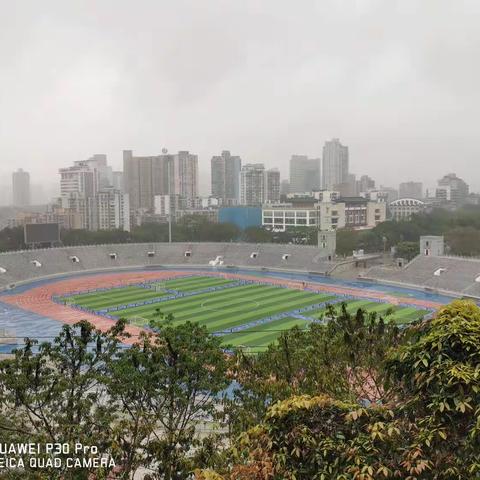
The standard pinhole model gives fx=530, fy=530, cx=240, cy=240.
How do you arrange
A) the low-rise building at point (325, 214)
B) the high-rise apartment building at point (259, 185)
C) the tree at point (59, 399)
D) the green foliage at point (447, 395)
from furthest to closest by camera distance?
the high-rise apartment building at point (259, 185) → the low-rise building at point (325, 214) → the tree at point (59, 399) → the green foliage at point (447, 395)

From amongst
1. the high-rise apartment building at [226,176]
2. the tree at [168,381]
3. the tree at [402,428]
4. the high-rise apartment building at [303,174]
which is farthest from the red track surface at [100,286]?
the high-rise apartment building at [303,174]

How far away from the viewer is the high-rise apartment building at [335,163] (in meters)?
165

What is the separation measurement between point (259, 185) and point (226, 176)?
55.5 feet

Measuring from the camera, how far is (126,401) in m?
9.03

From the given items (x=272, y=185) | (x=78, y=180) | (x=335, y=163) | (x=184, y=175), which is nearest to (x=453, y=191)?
(x=335, y=163)

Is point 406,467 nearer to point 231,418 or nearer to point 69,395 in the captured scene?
point 231,418

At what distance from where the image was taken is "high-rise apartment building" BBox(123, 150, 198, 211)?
11931 cm

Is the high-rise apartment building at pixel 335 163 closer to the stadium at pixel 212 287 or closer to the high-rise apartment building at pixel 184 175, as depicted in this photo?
the high-rise apartment building at pixel 184 175

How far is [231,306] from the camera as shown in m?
33.7

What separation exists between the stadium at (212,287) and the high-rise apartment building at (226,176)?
272 feet

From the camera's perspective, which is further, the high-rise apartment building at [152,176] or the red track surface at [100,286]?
the high-rise apartment building at [152,176]

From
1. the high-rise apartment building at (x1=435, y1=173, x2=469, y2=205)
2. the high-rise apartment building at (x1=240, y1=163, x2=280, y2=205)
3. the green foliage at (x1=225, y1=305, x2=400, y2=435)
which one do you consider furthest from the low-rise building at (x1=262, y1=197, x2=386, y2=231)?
the green foliage at (x1=225, y1=305, x2=400, y2=435)

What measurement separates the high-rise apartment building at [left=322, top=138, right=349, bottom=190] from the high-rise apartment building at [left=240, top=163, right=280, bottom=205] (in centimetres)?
4202

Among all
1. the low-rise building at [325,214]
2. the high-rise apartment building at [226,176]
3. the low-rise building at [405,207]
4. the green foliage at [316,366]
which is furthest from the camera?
the high-rise apartment building at [226,176]
